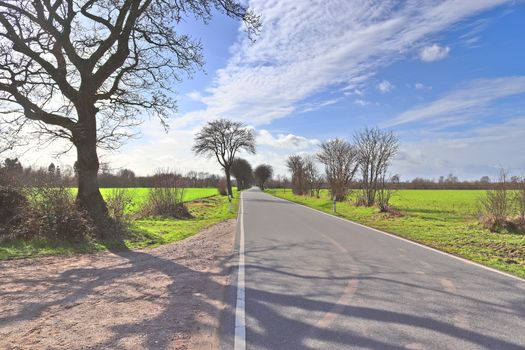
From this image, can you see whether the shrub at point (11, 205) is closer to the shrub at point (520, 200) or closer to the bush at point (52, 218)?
the bush at point (52, 218)

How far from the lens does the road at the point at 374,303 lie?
15.4ft

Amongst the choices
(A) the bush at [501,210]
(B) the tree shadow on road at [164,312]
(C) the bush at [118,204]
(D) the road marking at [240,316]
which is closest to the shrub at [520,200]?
(A) the bush at [501,210]

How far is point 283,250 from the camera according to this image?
11.6 meters

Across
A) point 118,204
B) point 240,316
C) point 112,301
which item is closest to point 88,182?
point 118,204

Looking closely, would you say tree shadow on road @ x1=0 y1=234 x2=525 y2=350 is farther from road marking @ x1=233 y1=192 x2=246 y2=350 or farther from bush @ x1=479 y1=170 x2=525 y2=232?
bush @ x1=479 y1=170 x2=525 y2=232

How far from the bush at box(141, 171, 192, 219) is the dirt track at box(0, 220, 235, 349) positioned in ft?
43.2

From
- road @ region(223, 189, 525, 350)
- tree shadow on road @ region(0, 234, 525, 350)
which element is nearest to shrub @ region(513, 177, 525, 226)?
road @ region(223, 189, 525, 350)

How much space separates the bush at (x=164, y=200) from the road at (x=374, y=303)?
13859 millimetres

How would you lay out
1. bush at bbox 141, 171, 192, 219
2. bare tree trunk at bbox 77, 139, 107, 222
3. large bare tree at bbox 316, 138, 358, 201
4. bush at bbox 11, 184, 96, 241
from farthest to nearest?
large bare tree at bbox 316, 138, 358, 201
bush at bbox 141, 171, 192, 219
bare tree trunk at bbox 77, 139, 107, 222
bush at bbox 11, 184, 96, 241

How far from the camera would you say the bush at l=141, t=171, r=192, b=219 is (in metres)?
23.8

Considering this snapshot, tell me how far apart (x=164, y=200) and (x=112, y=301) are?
18.1 meters

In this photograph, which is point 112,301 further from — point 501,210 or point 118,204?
point 501,210

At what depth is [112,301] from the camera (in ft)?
21.2

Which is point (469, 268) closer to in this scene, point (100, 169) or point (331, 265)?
point (331, 265)
